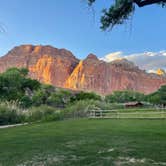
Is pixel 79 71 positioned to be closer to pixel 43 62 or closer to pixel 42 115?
pixel 43 62

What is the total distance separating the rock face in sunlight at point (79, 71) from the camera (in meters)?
156

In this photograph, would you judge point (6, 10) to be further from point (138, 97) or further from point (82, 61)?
point (82, 61)

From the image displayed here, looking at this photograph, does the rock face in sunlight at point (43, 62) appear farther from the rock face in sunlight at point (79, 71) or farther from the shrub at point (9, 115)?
the shrub at point (9, 115)

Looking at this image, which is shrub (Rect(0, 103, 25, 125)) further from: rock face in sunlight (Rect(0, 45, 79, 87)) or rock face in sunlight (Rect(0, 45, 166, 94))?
rock face in sunlight (Rect(0, 45, 79, 87))

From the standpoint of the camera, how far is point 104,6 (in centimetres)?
771

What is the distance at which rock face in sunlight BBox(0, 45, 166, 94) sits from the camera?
156125 millimetres

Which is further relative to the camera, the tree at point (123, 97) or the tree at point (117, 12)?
the tree at point (123, 97)

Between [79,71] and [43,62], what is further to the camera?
[43,62]


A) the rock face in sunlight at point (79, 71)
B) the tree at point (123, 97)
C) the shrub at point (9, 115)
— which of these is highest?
the rock face in sunlight at point (79, 71)

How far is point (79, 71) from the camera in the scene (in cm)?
15838

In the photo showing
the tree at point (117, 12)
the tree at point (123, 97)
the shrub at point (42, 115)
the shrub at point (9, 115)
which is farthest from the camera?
the tree at point (123, 97)

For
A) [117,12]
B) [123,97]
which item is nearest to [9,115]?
[117,12]

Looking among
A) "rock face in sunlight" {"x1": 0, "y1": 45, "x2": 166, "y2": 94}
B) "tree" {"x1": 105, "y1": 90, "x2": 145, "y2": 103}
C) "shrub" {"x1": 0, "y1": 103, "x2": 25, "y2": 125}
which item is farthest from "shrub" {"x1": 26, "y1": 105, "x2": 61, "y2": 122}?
"rock face in sunlight" {"x1": 0, "y1": 45, "x2": 166, "y2": 94}

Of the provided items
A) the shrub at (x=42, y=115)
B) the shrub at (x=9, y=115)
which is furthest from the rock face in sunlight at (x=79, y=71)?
the shrub at (x=9, y=115)
